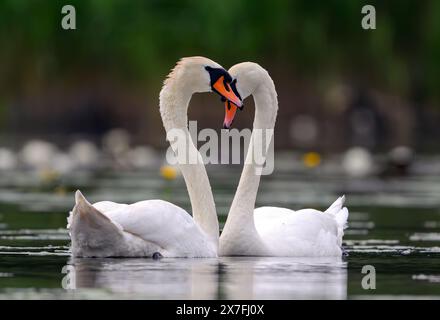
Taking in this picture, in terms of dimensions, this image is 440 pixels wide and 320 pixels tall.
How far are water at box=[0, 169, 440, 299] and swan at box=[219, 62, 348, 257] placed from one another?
25cm

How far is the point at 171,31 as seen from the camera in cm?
4438

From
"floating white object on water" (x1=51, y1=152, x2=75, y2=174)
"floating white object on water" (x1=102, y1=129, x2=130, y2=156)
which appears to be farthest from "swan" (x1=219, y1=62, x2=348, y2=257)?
"floating white object on water" (x1=102, y1=129, x2=130, y2=156)

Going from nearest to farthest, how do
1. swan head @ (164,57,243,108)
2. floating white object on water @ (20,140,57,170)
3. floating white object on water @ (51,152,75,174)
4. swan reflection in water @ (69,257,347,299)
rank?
1. swan reflection in water @ (69,257,347,299)
2. swan head @ (164,57,243,108)
3. floating white object on water @ (51,152,75,174)
4. floating white object on water @ (20,140,57,170)

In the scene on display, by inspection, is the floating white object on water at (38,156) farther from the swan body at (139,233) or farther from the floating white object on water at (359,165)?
the swan body at (139,233)

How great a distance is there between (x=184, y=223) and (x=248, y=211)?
104cm

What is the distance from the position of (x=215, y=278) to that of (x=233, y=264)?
131 cm

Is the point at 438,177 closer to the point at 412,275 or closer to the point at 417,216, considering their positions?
the point at 417,216

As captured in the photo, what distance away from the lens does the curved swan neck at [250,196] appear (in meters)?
13.8

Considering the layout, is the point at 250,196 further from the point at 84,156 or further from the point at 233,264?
the point at 84,156

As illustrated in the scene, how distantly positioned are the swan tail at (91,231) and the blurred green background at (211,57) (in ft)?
96.7

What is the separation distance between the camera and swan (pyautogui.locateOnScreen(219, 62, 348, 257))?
1379 centimetres

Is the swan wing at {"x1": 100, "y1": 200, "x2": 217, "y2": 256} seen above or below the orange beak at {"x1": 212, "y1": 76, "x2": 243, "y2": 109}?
below

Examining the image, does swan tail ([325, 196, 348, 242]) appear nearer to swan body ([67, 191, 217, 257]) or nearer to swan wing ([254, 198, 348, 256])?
swan wing ([254, 198, 348, 256])
